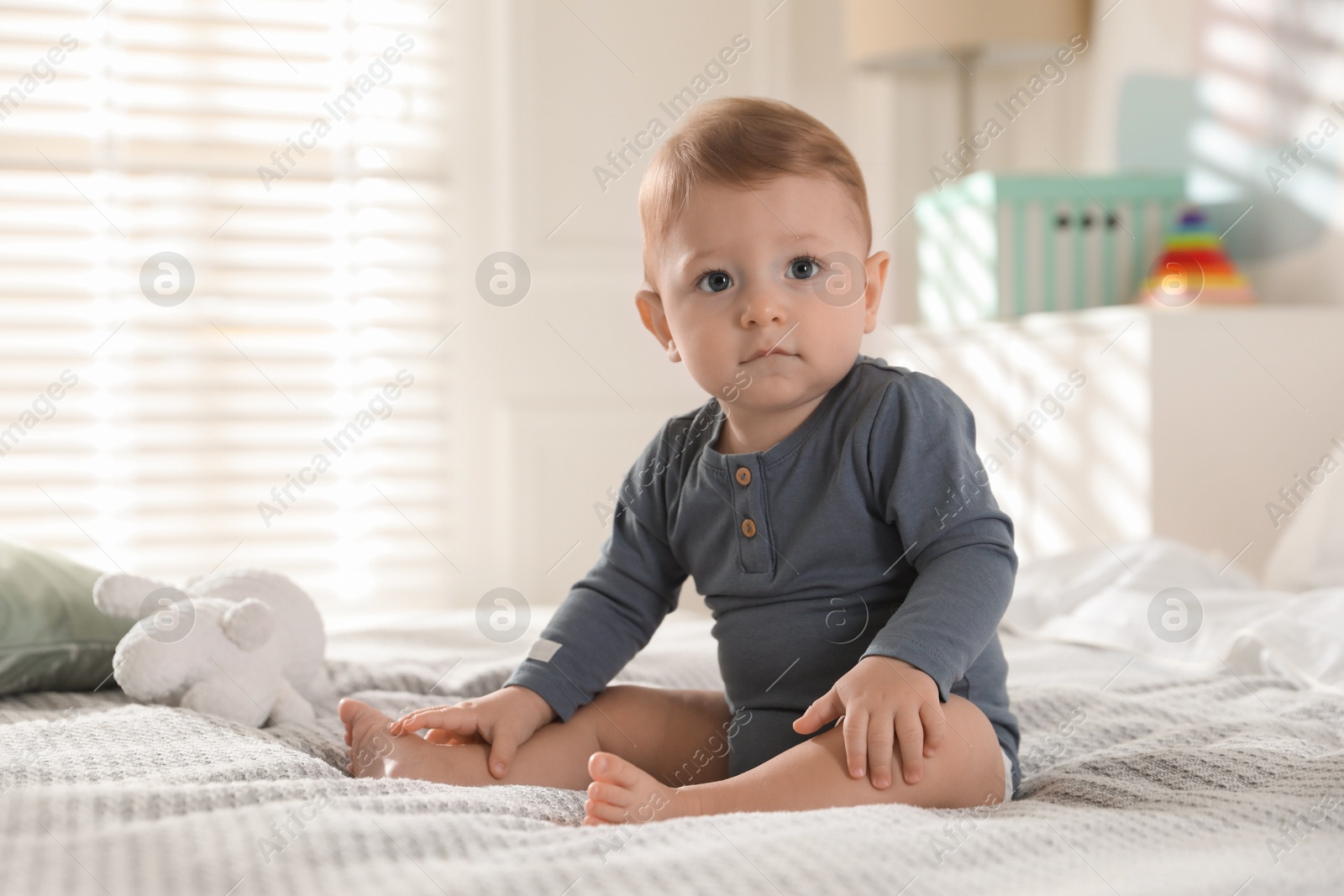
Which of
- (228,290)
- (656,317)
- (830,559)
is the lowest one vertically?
(830,559)

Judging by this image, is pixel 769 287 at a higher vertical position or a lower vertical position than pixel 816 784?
higher

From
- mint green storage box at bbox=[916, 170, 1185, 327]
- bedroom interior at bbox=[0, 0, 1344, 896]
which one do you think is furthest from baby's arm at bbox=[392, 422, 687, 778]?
mint green storage box at bbox=[916, 170, 1185, 327]

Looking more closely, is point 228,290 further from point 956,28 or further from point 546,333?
point 956,28

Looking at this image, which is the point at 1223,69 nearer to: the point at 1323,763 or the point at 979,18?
the point at 979,18

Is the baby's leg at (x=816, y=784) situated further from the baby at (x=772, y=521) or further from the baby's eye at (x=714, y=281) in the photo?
the baby's eye at (x=714, y=281)

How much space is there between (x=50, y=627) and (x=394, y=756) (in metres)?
0.40

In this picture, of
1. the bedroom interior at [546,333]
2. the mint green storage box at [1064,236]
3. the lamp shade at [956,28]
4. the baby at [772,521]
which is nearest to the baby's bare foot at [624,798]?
the baby at [772,521]

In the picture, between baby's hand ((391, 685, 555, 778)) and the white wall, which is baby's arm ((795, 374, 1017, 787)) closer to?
baby's hand ((391, 685, 555, 778))

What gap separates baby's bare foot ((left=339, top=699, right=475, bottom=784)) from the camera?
819mm

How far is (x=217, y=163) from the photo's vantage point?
2.60 m

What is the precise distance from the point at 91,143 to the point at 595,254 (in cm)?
108

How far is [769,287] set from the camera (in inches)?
34.9

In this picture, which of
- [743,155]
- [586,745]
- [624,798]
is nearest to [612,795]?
[624,798]

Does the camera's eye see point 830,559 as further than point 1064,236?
No
